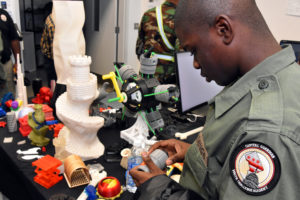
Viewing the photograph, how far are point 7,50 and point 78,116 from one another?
1800 mm

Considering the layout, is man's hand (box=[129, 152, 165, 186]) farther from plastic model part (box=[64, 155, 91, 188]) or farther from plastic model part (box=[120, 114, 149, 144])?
plastic model part (box=[120, 114, 149, 144])

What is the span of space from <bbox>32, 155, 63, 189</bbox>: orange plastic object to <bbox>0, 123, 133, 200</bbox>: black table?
0.02 m

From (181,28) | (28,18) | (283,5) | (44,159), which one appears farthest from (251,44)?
(28,18)

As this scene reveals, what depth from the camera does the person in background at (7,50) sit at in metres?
2.49

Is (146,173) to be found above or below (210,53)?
below

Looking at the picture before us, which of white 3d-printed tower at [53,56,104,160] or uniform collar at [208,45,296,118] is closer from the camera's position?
uniform collar at [208,45,296,118]

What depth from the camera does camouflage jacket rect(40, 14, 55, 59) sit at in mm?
2020

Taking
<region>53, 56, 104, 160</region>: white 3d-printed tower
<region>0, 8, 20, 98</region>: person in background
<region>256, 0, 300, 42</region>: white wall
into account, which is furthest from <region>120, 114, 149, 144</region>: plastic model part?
<region>256, 0, 300, 42</region>: white wall

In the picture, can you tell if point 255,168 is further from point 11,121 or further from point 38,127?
point 11,121

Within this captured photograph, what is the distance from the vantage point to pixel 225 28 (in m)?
0.56

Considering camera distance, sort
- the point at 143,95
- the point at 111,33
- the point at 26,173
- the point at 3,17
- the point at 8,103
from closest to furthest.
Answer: the point at 26,173 → the point at 143,95 → the point at 8,103 → the point at 3,17 → the point at 111,33

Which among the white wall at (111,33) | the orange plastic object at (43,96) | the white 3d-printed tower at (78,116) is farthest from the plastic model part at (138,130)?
the white wall at (111,33)

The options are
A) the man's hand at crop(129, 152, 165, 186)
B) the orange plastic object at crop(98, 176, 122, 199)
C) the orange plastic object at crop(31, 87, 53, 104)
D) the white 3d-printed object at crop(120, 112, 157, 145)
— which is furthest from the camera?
the orange plastic object at crop(31, 87, 53, 104)

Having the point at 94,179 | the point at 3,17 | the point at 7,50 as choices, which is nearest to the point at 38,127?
the point at 94,179
